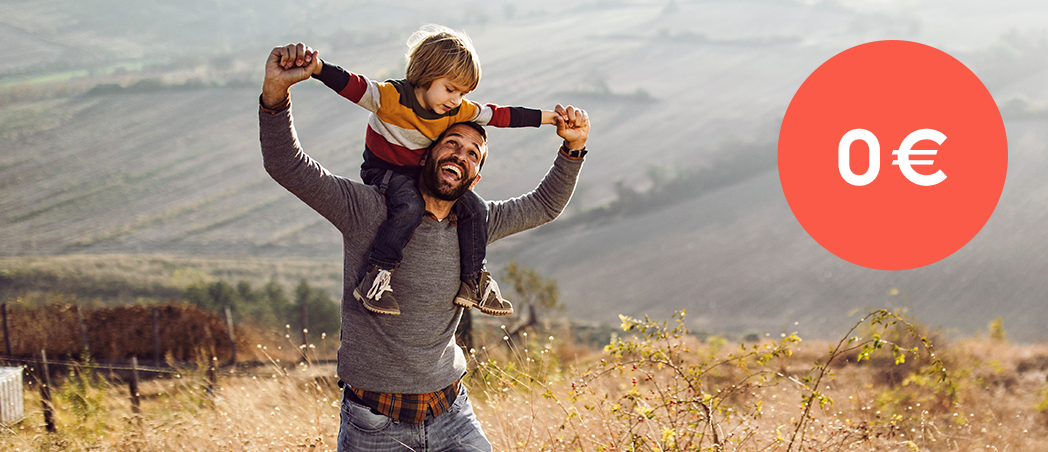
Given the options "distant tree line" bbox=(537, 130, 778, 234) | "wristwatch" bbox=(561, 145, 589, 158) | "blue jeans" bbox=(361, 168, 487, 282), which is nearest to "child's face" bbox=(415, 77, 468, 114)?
"blue jeans" bbox=(361, 168, 487, 282)

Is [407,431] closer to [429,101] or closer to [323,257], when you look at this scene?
[429,101]

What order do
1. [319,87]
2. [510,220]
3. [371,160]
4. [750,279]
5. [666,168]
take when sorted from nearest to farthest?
[371,160]
[510,220]
[750,279]
[666,168]
[319,87]

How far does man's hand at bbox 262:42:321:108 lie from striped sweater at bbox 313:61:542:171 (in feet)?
0.27

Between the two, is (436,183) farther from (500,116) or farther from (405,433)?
(405,433)

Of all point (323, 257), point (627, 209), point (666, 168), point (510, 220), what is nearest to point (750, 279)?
point (627, 209)

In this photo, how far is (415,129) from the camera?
6.73 ft

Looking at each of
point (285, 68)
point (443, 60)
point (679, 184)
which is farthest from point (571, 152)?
point (679, 184)

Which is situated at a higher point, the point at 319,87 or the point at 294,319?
the point at 319,87

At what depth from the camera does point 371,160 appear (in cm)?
216

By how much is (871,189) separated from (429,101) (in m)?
19.0

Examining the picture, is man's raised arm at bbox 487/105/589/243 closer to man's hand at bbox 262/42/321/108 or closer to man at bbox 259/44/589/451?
man at bbox 259/44/589/451

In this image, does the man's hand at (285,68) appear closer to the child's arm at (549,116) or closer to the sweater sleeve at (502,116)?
the sweater sleeve at (502,116)

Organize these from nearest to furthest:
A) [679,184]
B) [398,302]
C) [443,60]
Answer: [443,60] → [398,302] → [679,184]

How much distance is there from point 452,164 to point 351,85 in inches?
15.3
